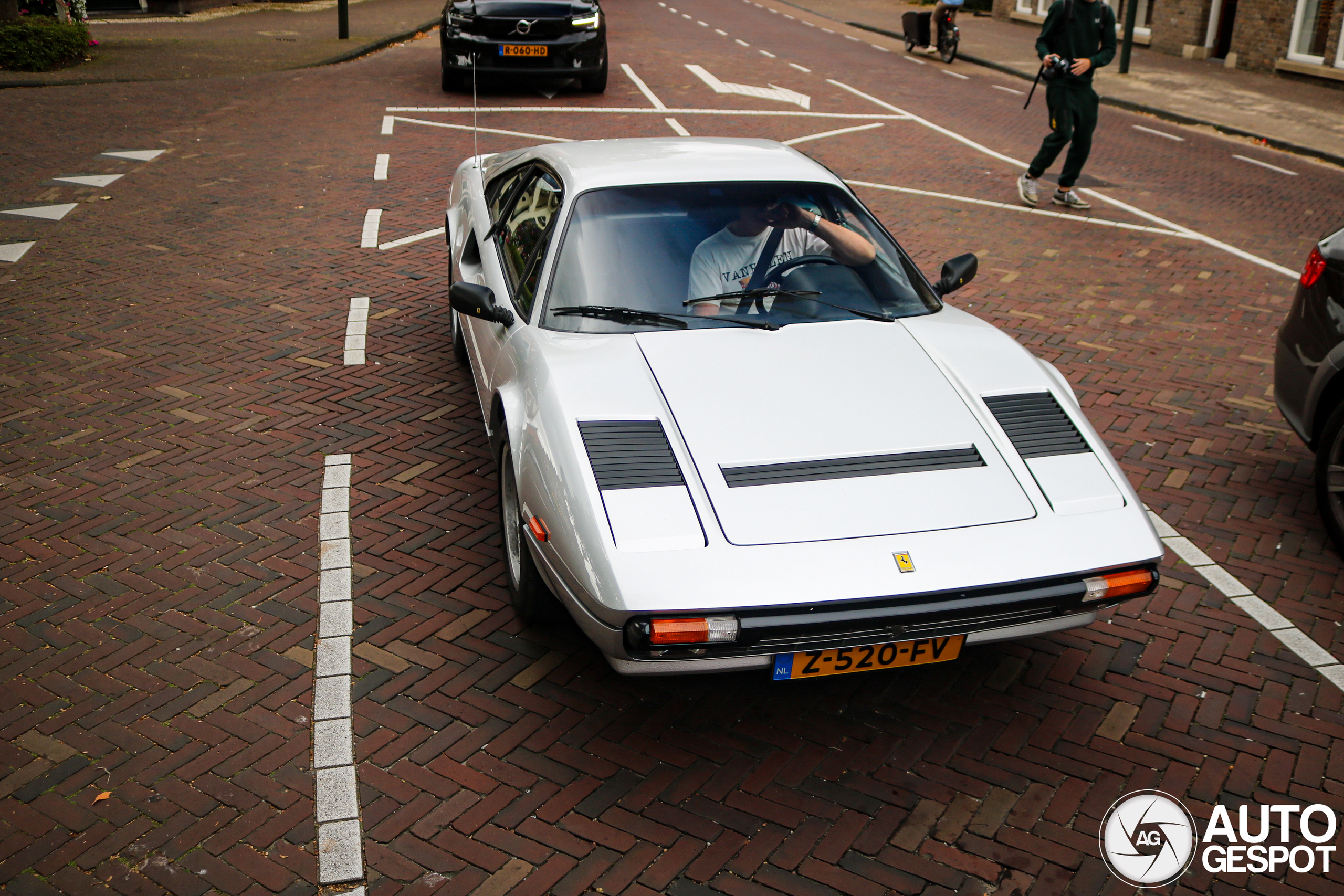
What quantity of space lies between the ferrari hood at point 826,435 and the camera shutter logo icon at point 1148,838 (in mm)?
936

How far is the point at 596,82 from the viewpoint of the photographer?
16328mm

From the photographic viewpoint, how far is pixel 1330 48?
1862 centimetres

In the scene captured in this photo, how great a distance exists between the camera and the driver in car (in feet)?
14.4

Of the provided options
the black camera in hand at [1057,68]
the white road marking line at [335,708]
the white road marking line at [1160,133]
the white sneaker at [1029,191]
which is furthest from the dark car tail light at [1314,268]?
the white road marking line at [1160,133]

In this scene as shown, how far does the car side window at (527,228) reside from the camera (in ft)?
14.9

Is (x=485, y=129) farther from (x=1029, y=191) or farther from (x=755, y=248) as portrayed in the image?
(x=755, y=248)

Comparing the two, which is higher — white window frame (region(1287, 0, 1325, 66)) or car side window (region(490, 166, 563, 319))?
white window frame (region(1287, 0, 1325, 66))

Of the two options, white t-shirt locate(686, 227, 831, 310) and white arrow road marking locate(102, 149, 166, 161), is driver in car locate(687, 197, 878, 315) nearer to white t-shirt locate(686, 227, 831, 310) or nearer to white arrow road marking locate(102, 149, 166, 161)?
white t-shirt locate(686, 227, 831, 310)

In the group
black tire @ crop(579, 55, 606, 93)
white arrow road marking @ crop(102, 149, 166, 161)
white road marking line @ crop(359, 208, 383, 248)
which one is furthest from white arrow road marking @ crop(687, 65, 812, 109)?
white arrow road marking @ crop(102, 149, 166, 161)

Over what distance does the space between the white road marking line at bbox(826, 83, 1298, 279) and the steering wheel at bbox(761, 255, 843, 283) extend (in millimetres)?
5751

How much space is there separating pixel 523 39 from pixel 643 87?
2437 millimetres

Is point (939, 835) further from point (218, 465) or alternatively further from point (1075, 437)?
point (218, 465)

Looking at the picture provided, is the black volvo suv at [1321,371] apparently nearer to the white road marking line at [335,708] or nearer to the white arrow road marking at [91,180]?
the white road marking line at [335,708]

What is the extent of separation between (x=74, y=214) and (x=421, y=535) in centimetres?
696
